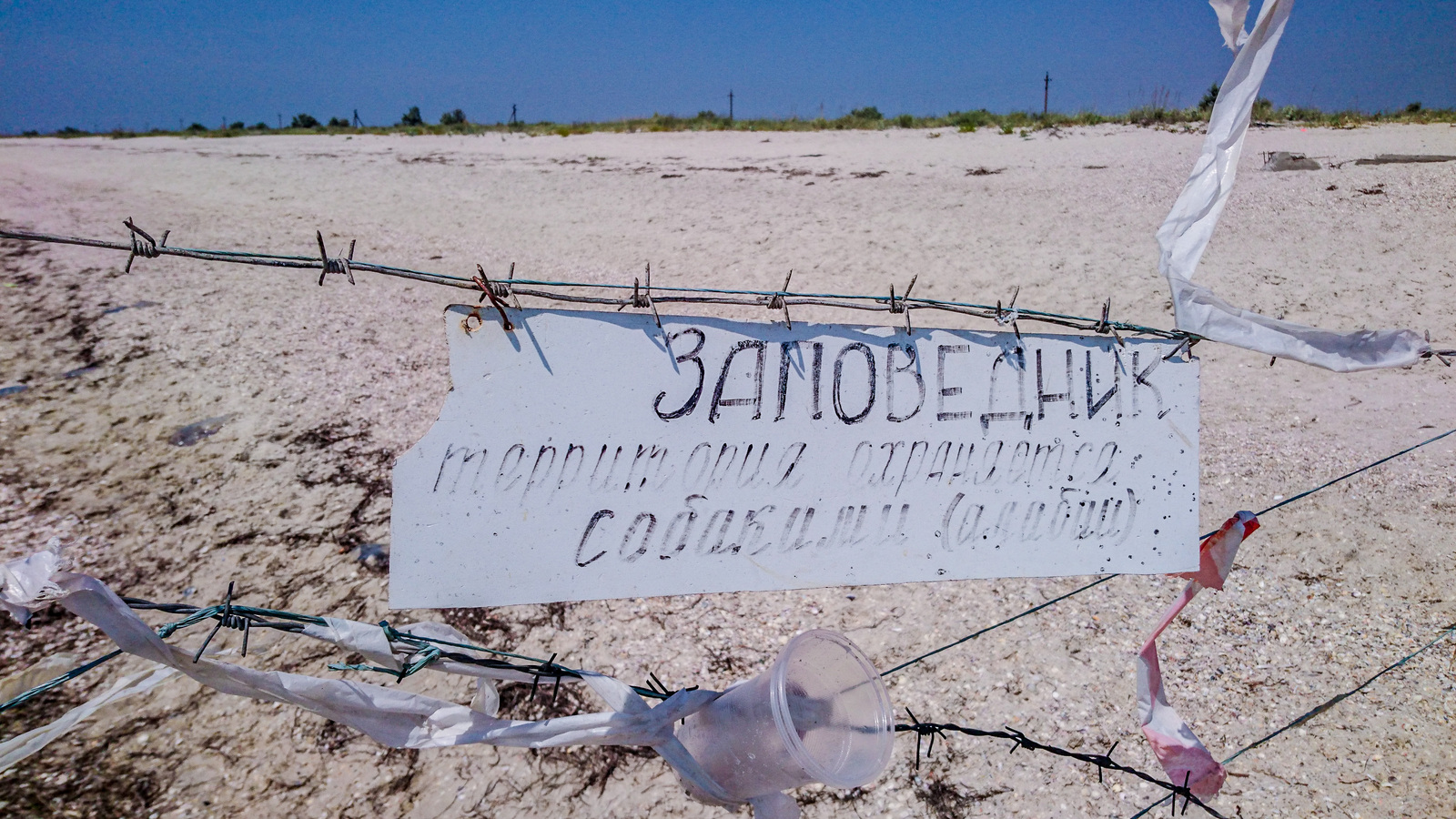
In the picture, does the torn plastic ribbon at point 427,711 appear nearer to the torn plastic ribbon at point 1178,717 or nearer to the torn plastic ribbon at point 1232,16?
the torn plastic ribbon at point 1178,717

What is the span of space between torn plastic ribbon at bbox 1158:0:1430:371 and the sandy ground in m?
1.65

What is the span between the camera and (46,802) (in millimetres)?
2477

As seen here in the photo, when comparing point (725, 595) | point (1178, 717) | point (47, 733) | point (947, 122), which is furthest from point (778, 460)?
point (947, 122)

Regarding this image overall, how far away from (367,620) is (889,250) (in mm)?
6100

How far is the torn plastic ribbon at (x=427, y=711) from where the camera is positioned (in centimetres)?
156

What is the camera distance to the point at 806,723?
1596 millimetres

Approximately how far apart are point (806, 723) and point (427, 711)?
82cm

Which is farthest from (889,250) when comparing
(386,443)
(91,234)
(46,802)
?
(91,234)

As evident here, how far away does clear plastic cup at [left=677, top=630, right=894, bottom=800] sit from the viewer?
152 centimetres

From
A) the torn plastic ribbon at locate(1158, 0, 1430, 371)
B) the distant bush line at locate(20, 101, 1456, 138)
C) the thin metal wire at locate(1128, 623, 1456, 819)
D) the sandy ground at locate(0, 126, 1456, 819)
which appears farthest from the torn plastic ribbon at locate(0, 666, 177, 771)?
the distant bush line at locate(20, 101, 1456, 138)

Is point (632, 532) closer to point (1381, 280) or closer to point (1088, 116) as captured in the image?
point (1381, 280)

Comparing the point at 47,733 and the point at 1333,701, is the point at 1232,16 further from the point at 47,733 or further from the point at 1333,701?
the point at 47,733

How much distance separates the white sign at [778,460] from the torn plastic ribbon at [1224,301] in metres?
0.12

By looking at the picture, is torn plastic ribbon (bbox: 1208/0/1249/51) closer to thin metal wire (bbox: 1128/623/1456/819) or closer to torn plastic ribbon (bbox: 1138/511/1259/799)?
torn plastic ribbon (bbox: 1138/511/1259/799)
